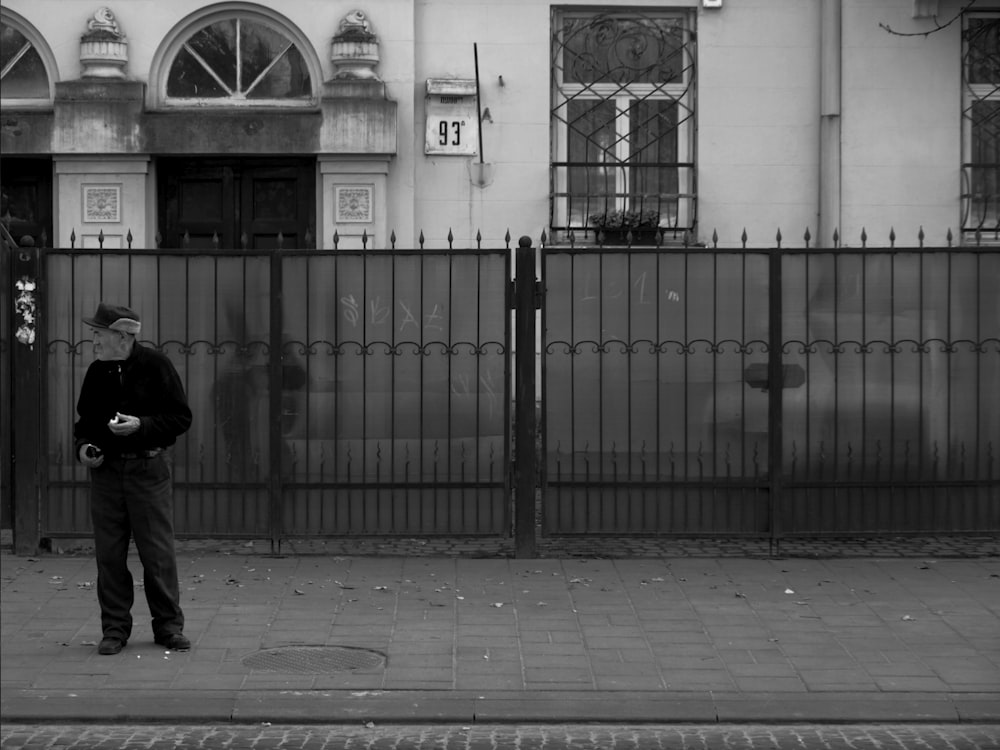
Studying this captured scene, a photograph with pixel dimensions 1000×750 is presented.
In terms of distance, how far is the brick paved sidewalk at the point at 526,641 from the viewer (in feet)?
23.3

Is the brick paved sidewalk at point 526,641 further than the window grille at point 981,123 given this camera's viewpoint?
No

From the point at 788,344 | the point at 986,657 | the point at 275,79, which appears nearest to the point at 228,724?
the point at 986,657

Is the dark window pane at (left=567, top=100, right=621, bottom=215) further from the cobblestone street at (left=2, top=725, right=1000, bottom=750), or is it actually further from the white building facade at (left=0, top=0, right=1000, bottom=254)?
the cobblestone street at (left=2, top=725, right=1000, bottom=750)

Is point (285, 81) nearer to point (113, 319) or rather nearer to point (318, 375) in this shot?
point (318, 375)

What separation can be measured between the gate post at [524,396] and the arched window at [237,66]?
199 inches

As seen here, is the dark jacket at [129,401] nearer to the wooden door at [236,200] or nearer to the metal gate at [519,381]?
the metal gate at [519,381]

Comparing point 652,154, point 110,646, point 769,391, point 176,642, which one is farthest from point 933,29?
point 110,646

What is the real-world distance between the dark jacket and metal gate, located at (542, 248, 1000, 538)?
3462mm

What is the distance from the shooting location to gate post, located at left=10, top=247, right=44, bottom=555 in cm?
1059

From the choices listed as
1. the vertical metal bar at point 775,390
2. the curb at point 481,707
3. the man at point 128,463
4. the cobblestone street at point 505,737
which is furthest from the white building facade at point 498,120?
the cobblestone street at point 505,737

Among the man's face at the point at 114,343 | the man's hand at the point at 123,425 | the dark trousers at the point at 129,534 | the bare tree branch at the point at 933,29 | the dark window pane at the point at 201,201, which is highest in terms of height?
the bare tree branch at the point at 933,29

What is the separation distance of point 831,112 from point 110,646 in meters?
9.56

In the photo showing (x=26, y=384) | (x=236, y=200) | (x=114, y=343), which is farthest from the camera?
(x=236, y=200)

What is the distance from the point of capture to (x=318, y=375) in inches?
421
